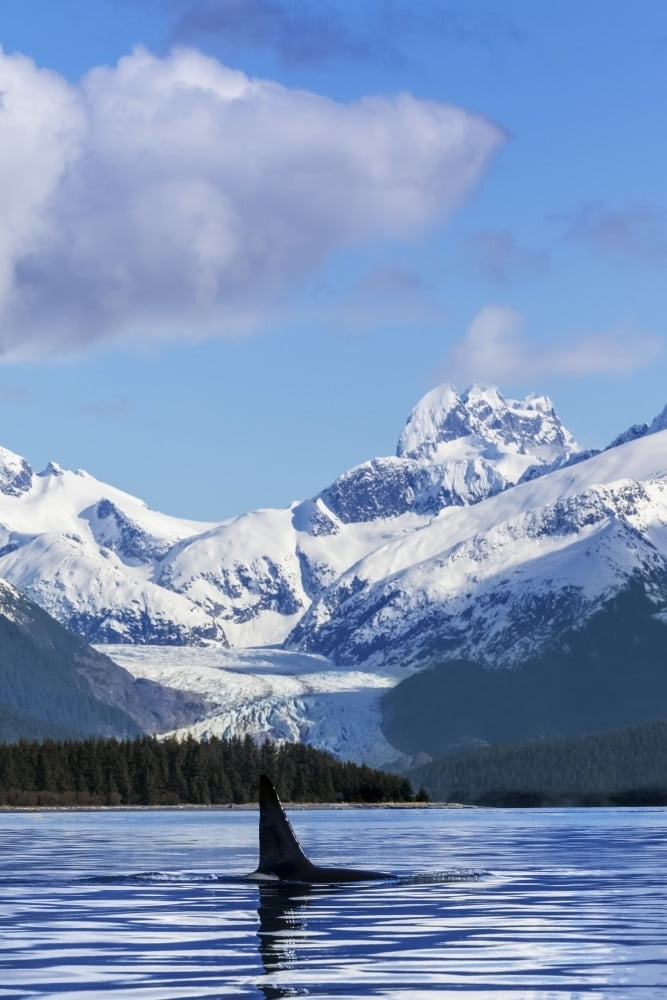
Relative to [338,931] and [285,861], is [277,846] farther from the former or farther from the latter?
[338,931]

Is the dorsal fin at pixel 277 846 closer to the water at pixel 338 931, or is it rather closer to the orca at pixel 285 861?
the orca at pixel 285 861

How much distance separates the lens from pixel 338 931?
5822 cm

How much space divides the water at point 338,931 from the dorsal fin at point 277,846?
34.7 inches

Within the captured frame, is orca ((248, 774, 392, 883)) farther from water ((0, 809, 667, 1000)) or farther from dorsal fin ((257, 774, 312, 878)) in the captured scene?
water ((0, 809, 667, 1000))

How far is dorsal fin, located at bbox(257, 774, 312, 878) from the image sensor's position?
7312 centimetres

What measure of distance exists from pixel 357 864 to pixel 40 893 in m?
25.3

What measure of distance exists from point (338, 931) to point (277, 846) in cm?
1675

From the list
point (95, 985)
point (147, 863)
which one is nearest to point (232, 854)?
point (147, 863)

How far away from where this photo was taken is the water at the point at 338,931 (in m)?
45.8

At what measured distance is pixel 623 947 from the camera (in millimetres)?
53281

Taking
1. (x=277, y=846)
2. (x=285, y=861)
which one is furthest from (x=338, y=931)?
(x=285, y=861)

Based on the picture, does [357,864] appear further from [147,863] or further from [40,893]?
[40,893]

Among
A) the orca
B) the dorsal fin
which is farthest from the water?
the dorsal fin

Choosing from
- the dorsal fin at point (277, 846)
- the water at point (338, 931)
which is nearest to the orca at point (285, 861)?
the dorsal fin at point (277, 846)
